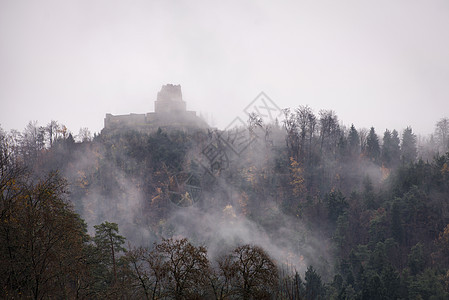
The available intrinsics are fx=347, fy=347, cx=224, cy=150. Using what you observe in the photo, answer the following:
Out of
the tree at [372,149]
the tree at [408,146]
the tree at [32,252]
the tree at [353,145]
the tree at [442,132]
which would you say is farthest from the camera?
the tree at [442,132]

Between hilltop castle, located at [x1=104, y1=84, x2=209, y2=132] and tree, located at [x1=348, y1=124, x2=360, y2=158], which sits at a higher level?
hilltop castle, located at [x1=104, y1=84, x2=209, y2=132]

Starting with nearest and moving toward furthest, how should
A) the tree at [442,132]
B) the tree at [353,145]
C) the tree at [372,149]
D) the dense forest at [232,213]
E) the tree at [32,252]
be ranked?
the tree at [32,252] < the dense forest at [232,213] < the tree at [372,149] < the tree at [353,145] < the tree at [442,132]

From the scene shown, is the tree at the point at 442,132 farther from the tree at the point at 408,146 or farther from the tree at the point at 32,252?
the tree at the point at 32,252

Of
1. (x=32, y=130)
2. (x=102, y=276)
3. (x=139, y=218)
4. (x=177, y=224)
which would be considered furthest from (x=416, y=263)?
(x=32, y=130)

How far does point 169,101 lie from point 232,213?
34.5m

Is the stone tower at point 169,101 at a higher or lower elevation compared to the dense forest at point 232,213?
higher

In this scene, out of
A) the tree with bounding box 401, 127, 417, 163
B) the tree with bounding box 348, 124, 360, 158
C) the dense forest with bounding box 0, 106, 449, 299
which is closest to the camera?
the dense forest with bounding box 0, 106, 449, 299

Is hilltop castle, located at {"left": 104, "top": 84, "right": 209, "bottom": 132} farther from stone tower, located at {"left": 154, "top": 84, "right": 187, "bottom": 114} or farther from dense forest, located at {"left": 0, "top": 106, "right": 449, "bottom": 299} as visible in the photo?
dense forest, located at {"left": 0, "top": 106, "right": 449, "bottom": 299}

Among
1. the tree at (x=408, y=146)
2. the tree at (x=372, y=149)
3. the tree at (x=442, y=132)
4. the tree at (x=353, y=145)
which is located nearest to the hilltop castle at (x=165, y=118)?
the tree at (x=353, y=145)

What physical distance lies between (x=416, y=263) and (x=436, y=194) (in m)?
9.99

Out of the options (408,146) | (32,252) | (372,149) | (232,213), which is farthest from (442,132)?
(32,252)

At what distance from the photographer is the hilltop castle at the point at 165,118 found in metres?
70.9

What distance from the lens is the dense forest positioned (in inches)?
680

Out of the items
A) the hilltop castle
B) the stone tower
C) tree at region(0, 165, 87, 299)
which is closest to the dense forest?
tree at region(0, 165, 87, 299)
